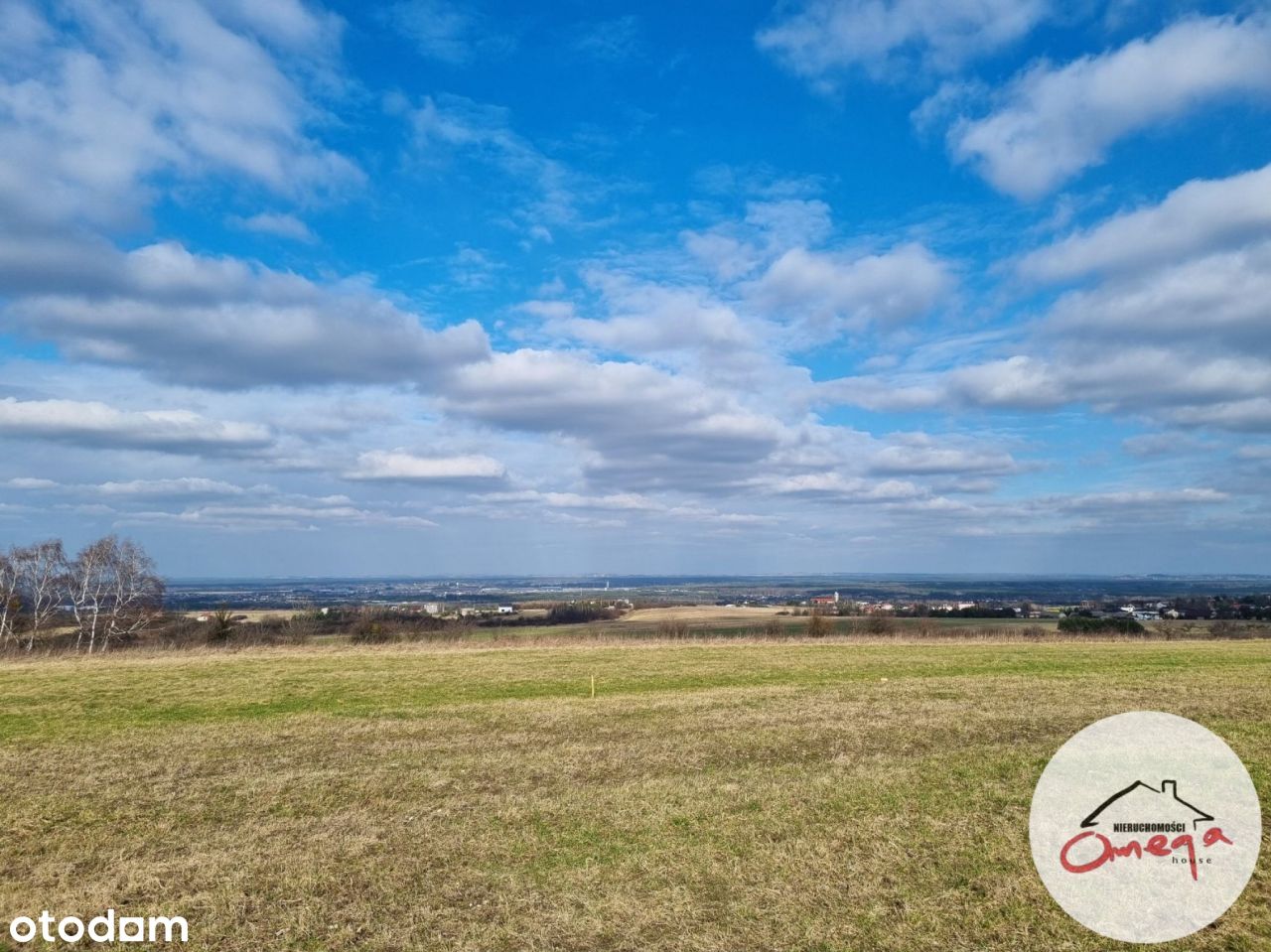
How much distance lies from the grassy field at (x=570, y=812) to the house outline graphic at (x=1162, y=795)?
2.41ft

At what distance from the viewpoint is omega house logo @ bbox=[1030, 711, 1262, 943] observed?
21.3 ft

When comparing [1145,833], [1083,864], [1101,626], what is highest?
[1145,833]

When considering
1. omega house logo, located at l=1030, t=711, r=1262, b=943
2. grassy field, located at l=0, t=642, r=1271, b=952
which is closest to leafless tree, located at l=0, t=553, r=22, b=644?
grassy field, located at l=0, t=642, r=1271, b=952

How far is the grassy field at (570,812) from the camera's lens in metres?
6.48

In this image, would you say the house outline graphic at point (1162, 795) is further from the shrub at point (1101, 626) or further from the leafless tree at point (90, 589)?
the leafless tree at point (90, 589)

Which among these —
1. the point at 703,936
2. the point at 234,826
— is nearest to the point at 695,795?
the point at 703,936

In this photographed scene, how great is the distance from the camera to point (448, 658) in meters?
32.1

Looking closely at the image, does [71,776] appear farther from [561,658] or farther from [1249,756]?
[561,658]

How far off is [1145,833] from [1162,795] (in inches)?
58.3

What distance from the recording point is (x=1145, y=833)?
318 inches

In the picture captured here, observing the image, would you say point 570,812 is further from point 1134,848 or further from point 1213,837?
point 1213,837

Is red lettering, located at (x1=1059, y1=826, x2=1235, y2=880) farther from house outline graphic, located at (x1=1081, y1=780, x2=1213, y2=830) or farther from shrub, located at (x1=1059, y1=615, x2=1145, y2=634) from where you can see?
shrub, located at (x1=1059, y1=615, x2=1145, y2=634)

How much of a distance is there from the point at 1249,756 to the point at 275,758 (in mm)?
15711

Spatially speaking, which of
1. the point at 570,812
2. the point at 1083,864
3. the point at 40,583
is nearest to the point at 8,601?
the point at 40,583
